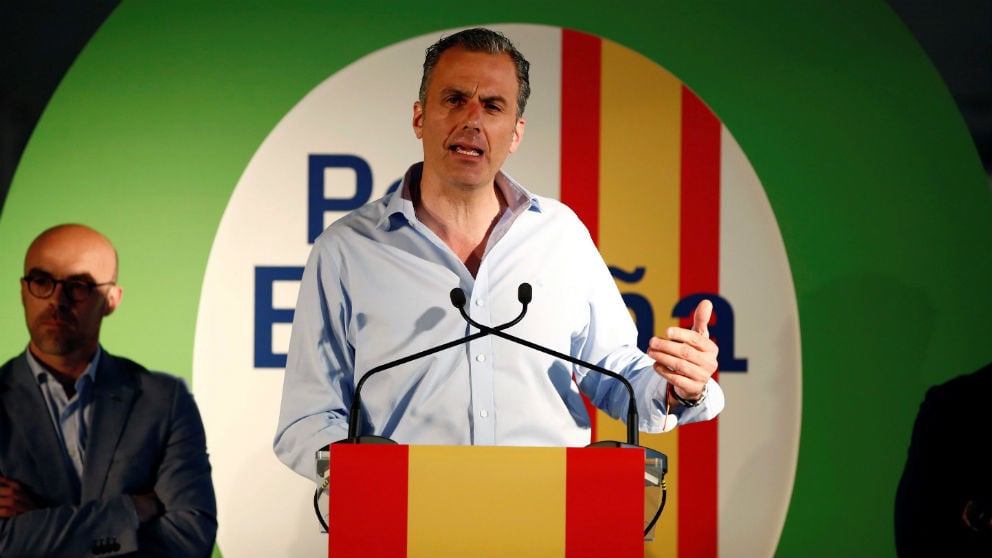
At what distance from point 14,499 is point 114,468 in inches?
13.9

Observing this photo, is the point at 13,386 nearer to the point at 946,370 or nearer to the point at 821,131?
the point at 821,131

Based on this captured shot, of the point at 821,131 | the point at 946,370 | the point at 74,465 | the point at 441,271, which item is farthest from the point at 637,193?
the point at 74,465

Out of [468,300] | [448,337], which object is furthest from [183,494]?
[468,300]

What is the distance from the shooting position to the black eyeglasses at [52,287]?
12.0ft

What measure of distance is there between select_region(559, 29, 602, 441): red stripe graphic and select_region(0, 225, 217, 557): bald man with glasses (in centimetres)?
146

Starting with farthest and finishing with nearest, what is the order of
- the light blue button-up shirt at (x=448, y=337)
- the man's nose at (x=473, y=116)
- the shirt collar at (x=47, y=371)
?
the shirt collar at (x=47, y=371) < the man's nose at (x=473, y=116) < the light blue button-up shirt at (x=448, y=337)

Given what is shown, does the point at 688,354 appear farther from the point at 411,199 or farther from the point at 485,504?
the point at 411,199

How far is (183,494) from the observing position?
3.57m

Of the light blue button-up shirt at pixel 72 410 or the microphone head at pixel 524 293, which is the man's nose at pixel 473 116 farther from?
the light blue button-up shirt at pixel 72 410

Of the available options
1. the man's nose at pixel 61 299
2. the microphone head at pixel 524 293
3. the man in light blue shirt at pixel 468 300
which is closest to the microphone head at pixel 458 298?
the microphone head at pixel 524 293

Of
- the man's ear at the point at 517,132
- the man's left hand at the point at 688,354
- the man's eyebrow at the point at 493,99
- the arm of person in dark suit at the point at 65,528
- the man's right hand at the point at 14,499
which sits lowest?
the arm of person in dark suit at the point at 65,528

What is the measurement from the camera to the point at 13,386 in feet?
11.9

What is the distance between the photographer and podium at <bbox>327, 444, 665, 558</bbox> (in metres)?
1.87

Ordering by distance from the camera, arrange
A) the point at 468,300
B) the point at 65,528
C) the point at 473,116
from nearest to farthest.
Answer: the point at 468,300 → the point at 473,116 → the point at 65,528
